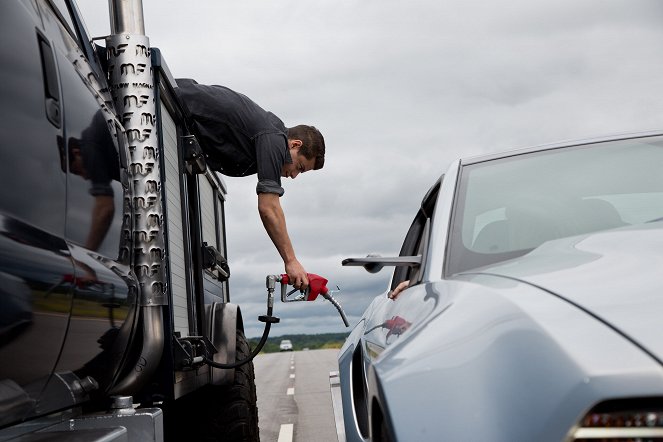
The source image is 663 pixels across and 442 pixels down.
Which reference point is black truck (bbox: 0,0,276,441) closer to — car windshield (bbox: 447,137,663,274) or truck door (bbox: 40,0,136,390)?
truck door (bbox: 40,0,136,390)

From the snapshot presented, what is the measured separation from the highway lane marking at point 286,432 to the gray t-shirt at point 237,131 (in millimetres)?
4151

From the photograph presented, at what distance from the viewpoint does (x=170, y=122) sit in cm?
442

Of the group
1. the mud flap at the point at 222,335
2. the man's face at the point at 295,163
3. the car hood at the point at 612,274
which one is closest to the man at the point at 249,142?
the man's face at the point at 295,163

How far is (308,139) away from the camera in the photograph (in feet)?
18.3

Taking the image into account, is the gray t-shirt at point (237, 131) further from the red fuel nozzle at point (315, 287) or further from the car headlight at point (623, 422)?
the car headlight at point (623, 422)

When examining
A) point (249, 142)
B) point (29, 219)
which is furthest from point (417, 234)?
point (29, 219)

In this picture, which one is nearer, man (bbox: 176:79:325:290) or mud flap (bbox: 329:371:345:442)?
mud flap (bbox: 329:371:345:442)

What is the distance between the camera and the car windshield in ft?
9.32

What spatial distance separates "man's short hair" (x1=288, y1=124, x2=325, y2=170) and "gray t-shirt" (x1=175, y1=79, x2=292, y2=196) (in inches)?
11.6

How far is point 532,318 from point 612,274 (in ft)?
0.82

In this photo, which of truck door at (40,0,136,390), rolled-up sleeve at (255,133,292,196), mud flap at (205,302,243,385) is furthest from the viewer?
rolled-up sleeve at (255,133,292,196)

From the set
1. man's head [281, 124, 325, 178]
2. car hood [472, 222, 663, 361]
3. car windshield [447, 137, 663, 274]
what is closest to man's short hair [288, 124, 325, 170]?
man's head [281, 124, 325, 178]

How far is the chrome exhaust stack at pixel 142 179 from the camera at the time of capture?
3.61 meters

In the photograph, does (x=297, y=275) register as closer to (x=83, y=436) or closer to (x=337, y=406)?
(x=337, y=406)
